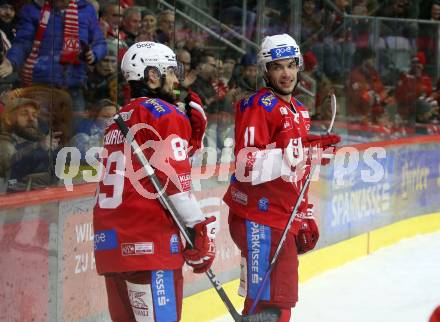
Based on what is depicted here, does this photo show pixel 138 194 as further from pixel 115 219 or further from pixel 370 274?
pixel 370 274

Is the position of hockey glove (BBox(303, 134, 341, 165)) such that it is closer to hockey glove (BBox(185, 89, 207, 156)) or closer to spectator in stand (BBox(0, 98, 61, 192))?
hockey glove (BBox(185, 89, 207, 156))

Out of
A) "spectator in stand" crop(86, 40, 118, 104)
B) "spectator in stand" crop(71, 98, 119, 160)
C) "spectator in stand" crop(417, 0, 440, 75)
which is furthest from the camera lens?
"spectator in stand" crop(417, 0, 440, 75)

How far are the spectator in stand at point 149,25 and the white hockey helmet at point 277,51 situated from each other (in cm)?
147

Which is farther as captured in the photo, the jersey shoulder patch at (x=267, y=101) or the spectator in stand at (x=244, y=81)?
the spectator in stand at (x=244, y=81)

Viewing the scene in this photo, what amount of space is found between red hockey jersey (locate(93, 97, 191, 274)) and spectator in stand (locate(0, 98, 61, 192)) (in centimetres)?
79

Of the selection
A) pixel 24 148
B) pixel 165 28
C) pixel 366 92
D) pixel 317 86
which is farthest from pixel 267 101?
pixel 366 92

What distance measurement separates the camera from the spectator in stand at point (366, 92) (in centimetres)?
793

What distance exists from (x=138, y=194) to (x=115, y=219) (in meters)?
0.12

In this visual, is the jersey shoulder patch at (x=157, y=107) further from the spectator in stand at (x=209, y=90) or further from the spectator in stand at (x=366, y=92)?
the spectator in stand at (x=366, y=92)

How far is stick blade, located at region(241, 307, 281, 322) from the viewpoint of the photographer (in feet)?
12.3

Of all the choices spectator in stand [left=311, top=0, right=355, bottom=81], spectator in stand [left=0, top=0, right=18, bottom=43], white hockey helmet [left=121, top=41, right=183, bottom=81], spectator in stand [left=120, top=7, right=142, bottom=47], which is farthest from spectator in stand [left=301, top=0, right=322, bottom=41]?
white hockey helmet [left=121, top=41, right=183, bottom=81]

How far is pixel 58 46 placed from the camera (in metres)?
4.44

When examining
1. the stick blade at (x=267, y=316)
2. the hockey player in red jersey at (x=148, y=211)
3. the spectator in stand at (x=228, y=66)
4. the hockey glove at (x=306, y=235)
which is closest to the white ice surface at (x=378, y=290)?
the hockey glove at (x=306, y=235)

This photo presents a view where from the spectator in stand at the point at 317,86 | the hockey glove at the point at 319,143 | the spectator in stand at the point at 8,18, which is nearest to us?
the hockey glove at the point at 319,143
